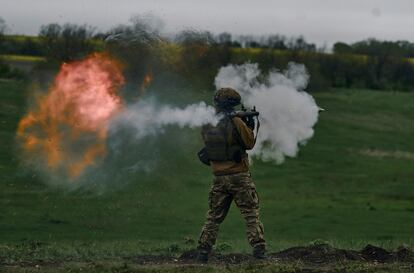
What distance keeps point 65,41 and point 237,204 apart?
1313cm

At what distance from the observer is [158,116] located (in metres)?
16.5

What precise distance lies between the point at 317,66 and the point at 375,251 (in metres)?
32.8

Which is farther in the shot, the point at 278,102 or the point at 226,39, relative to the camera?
the point at 226,39

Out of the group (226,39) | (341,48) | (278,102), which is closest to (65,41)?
A: (226,39)

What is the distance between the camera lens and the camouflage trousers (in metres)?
14.0

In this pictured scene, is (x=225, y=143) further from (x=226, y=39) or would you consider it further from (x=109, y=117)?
(x=226, y=39)

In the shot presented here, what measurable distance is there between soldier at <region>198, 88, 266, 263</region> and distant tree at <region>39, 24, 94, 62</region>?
9.86 meters

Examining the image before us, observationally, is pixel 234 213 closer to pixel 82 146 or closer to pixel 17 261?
pixel 82 146

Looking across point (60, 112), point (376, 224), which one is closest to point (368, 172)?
point (376, 224)

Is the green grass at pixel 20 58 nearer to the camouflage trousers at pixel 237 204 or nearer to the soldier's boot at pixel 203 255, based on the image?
the camouflage trousers at pixel 237 204

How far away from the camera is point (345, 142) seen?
156 ft

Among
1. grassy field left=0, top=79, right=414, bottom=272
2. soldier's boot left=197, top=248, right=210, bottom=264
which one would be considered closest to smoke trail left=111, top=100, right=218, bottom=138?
soldier's boot left=197, top=248, right=210, bottom=264

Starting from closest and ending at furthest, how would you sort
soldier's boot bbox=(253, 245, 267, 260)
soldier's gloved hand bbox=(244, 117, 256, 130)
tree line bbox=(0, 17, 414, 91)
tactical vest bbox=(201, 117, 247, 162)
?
tactical vest bbox=(201, 117, 247, 162) → soldier's boot bbox=(253, 245, 267, 260) → soldier's gloved hand bbox=(244, 117, 256, 130) → tree line bbox=(0, 17, 414, 91)

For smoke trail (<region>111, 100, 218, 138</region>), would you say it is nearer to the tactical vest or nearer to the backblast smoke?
the backblast smoke
